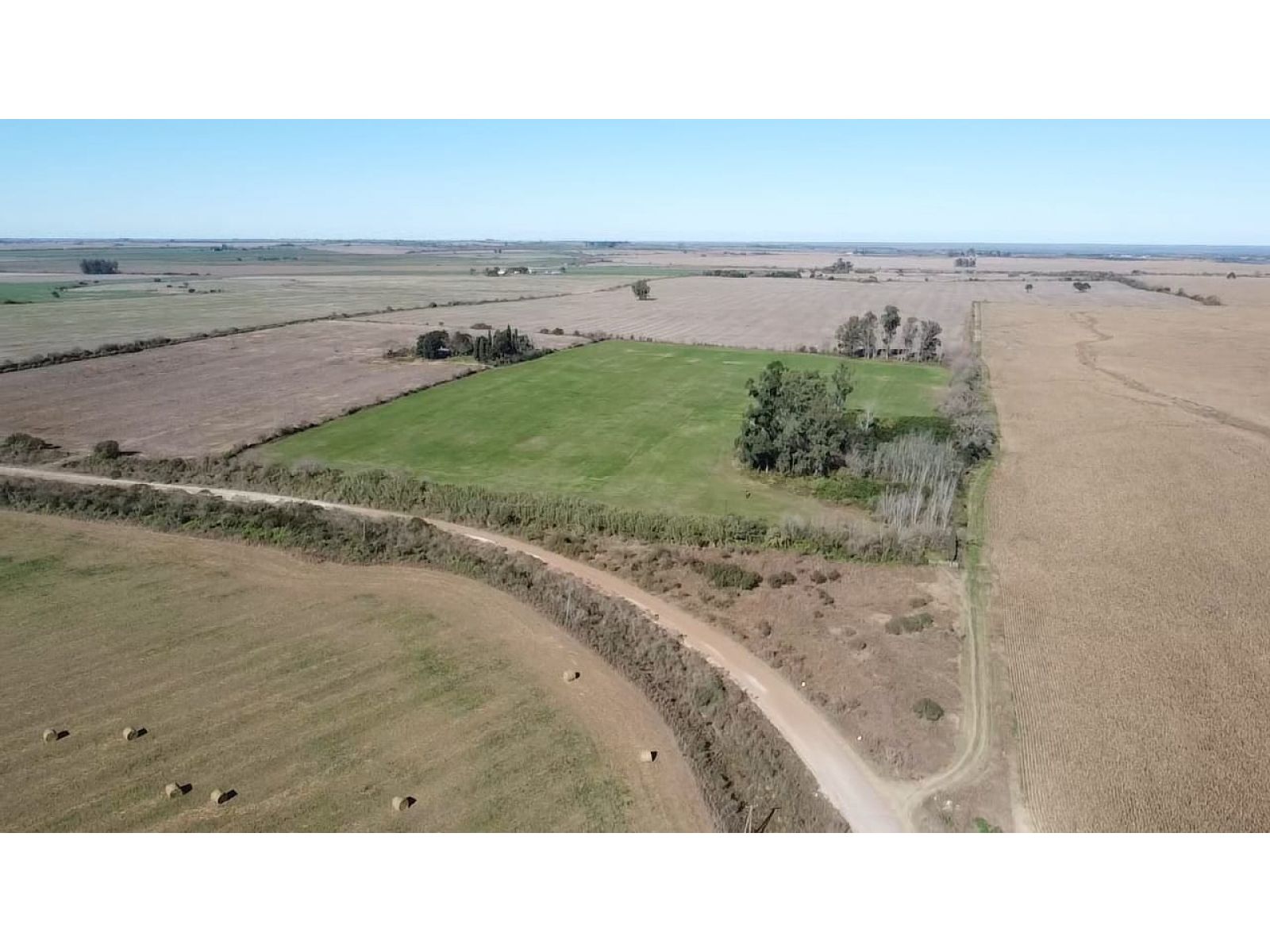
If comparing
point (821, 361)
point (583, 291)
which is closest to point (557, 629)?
point (821, 361)

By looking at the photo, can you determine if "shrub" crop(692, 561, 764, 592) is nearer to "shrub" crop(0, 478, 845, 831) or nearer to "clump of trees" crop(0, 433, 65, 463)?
"shrub" crop(0, 478, 845, 831)

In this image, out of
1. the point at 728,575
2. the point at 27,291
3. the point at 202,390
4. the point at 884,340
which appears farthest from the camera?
the point at 27,291

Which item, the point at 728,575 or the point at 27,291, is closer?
the point at 728,575

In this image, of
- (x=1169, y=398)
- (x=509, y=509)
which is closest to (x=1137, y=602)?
(x=509, y=509)

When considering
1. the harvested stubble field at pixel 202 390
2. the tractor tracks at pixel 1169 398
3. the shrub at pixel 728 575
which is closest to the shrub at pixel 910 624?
the shrub at pixel 728 575

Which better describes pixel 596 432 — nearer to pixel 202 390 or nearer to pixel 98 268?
pixel 202 390

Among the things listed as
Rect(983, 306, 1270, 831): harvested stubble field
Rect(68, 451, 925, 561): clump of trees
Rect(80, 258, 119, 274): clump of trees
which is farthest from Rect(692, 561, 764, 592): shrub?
Rect(80, 258, 119, 274): clump of trees
